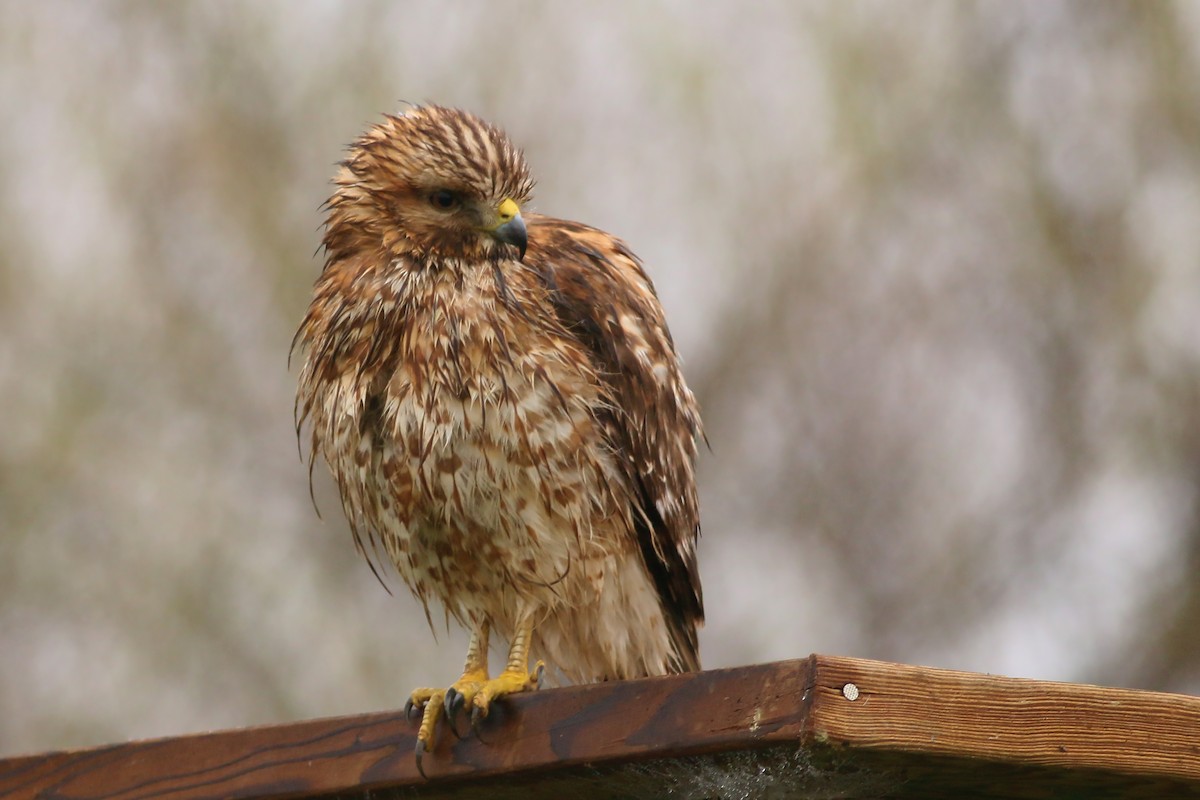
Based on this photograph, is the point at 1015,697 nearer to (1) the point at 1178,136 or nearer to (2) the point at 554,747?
(2) the point at 554,747

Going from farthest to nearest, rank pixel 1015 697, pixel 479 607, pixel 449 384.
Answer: pixel 479 607 < pixel 449 384 < pixel 1015 697

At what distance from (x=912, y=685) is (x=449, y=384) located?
1215mm

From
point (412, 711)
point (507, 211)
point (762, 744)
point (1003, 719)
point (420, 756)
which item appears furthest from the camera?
point (507, 211)

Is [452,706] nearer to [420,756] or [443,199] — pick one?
[420,756]

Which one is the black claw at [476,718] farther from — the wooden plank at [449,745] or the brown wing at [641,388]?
the brown wing at [641,388]

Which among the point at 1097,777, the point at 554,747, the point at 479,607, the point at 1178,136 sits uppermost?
the point at 1178,136

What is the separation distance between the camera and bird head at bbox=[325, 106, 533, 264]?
3480 mm

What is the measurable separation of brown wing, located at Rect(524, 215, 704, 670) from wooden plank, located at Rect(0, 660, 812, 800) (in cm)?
81

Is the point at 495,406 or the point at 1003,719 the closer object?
the point at 1003,719

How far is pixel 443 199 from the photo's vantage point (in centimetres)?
353

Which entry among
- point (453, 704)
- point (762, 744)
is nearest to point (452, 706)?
point (453, 704)

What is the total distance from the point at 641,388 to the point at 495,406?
449 mm

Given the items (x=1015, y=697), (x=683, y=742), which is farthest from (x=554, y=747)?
(x=1015, y=697)

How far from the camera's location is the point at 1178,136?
7094 mm
